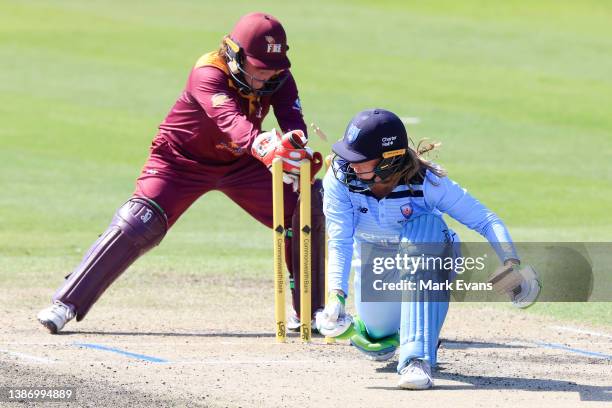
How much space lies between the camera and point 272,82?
904cm

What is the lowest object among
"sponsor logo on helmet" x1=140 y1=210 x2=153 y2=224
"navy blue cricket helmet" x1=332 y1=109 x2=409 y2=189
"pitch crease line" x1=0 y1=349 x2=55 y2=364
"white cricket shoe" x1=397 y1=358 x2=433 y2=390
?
"pitch crease line" x1=0 y1=349 x2=55 y2=364

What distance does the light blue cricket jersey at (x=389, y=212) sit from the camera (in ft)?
23.6

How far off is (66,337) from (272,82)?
7.58 ft

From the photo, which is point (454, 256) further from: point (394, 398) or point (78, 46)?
point (78, 46)

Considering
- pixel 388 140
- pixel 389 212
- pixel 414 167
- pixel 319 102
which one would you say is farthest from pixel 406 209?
pixel 319 102

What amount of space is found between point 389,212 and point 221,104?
184cm

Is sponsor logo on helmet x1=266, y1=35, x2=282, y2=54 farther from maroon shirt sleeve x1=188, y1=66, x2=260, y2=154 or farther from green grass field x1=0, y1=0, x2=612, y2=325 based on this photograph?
green grass field x1=0, y1=0, x2=612, y2=325

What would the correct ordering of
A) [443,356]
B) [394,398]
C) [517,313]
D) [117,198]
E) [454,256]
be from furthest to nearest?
[117,198]
[517,313]
[443,356]
[454,256]
[394,398]

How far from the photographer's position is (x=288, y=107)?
9.21 m

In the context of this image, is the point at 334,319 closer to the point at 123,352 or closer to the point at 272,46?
the point at 123,352

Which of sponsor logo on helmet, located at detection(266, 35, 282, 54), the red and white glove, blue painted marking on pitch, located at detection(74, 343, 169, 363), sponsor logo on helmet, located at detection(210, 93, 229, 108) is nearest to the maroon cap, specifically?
sponsor logo on helmet, located at detection(266, 35, 282, 54)

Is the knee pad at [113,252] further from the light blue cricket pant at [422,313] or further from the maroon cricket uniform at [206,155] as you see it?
the light blue cricket pant at [422,313]

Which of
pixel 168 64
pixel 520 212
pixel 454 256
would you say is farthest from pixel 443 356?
pixel 168 64

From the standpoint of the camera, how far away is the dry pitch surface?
686 cm
